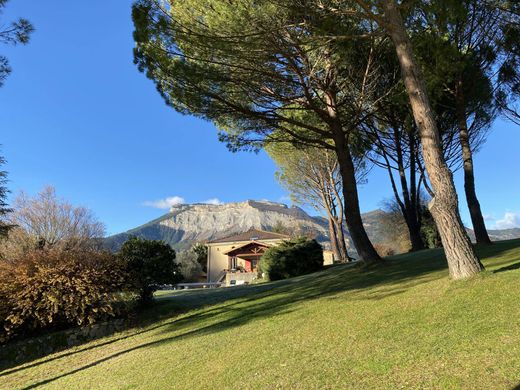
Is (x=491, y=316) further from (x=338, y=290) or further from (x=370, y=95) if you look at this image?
(x=370, y=95)

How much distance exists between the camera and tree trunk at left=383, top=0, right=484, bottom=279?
631 centimetres

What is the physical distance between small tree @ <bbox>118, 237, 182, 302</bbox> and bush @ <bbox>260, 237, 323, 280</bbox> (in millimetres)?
7611

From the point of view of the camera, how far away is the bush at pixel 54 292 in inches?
323

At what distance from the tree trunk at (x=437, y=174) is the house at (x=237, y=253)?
2841cm

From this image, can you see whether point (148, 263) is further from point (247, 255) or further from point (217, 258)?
point (217, 258)

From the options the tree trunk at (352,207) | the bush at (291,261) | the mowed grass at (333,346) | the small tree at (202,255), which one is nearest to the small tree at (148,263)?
the mowed grass at (333,346)

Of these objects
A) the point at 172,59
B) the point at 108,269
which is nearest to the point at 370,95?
the point at 172,59

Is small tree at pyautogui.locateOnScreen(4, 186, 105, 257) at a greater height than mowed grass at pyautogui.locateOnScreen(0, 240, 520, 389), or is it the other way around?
small tree at pyautogui.locateOnScreen(4, 186, 105, 257)

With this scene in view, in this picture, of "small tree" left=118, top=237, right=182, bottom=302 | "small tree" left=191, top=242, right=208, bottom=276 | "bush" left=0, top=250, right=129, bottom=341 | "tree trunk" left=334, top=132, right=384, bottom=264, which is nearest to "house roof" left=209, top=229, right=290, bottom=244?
"small tree" left=191, top=242, right=208, bottom=276

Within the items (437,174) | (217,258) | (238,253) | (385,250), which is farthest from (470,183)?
(217,258)

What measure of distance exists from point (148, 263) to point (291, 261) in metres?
9.32

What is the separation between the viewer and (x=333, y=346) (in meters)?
4.49

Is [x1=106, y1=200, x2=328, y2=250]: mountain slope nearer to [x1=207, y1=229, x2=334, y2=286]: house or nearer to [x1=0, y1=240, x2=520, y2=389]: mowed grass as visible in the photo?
[x1=207, y1=229, x2=334, y2=286]: house

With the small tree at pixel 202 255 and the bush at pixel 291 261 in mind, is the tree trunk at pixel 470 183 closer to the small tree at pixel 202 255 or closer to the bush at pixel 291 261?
the bush at pixel 291 261
